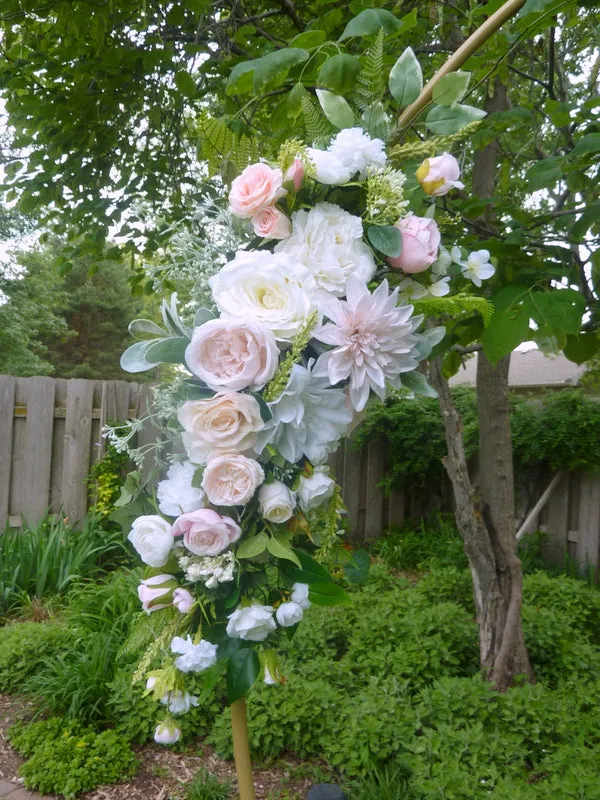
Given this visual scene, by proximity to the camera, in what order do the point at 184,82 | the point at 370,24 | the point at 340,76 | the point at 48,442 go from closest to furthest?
the point at 340,76
the point at 370,24
the point at 184,82
the point at 48,442

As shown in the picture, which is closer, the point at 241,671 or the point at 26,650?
the point at 241,671

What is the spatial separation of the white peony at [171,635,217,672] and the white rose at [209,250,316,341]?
16.7 inches

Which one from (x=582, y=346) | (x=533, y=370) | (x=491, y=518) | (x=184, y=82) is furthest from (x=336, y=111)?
(x=533, y=370)

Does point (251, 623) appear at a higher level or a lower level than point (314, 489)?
lower

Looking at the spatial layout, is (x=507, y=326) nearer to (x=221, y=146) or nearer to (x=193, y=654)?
(x=221, y=146)

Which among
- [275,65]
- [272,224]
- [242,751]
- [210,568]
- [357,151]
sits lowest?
[242,751]

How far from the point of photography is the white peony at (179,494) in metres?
0.83

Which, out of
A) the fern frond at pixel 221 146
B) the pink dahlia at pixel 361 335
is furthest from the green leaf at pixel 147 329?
the fern frond at pixel 221 146

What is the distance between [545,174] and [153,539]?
1.79m

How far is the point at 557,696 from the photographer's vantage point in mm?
2713

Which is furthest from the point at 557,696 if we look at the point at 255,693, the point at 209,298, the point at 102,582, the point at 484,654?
the point at 102,582

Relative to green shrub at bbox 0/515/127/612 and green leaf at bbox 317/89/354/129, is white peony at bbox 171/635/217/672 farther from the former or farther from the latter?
green shrub at bbox 0/515/127/612

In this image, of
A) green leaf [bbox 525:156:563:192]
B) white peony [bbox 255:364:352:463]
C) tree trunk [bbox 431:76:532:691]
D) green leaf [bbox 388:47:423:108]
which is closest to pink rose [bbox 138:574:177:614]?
white peony [bbox 255:364:352:463]

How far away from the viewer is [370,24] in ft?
4.23
